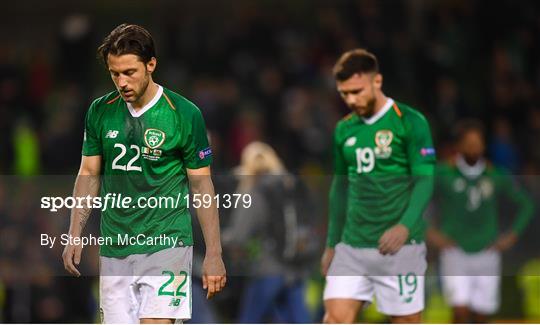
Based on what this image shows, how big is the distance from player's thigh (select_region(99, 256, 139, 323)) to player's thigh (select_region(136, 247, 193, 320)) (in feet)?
0.20

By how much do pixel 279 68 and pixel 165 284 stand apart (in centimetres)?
992

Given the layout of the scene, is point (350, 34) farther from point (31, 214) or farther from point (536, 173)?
point (31, 214)

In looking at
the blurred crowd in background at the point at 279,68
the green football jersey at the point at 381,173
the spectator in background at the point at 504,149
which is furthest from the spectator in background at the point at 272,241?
the spectator in background at the point at 504,149

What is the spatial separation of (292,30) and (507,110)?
118 inches

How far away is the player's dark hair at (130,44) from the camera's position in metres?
6.54

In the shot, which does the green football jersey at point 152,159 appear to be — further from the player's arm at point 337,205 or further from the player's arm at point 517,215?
the player's arm at point 517,215

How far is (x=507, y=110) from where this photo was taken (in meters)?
15.8

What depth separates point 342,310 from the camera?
809 centimetres

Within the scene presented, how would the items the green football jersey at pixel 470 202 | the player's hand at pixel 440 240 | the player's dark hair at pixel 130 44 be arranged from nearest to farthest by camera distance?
the player's dark hair at pixel 130 44 → the player's hand at pixel 440 240 → the green football jersey at pixel 470 202

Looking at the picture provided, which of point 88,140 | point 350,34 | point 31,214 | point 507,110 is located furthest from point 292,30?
point 88,140

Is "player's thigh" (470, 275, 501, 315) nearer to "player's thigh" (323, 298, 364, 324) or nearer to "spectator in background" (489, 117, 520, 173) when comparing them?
"spectator in background" (489, 117, 520, 173)

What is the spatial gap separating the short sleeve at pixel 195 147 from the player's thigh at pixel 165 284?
42 cm

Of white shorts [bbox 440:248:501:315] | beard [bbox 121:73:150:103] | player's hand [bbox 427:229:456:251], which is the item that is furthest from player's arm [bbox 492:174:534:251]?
beard [bbox 121:73:150:103]

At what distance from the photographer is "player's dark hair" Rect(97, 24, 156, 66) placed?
6543mm
